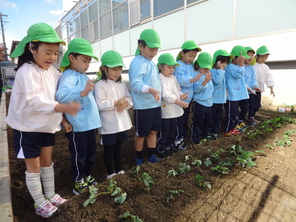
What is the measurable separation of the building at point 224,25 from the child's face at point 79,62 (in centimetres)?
547

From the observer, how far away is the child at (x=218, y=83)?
12.8 feet

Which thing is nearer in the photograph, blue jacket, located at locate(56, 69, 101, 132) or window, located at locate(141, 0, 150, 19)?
blue jacket, located at locate(56, 69, 101, 132)

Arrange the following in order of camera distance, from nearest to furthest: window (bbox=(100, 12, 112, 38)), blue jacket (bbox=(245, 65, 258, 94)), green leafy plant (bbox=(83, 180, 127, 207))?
green leafy plant (bbox=(83, 180, 127, 207))
blue jacket (bbox=(245, 65, 258, 94))
window (bbox=(100, 12, 112, 38))

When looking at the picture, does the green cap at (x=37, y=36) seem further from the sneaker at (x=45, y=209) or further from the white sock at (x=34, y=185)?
the sneaker at (x=45, y=209)

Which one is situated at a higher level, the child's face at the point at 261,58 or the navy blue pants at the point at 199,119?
the child's face at the point at 261,58

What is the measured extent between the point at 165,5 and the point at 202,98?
254 inches

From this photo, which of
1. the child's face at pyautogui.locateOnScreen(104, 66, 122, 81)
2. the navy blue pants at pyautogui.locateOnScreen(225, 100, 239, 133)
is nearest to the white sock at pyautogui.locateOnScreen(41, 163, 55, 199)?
the child's face at pyautogui.locateOnScreen(104, 66, 122, 81)

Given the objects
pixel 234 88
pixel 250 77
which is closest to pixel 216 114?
pixel 234 88

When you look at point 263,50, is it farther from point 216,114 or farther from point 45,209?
point 45,209

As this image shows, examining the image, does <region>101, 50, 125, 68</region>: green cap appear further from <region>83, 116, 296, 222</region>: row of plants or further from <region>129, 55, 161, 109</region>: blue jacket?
<region>83, 116, 296, 222</region>: row of plants

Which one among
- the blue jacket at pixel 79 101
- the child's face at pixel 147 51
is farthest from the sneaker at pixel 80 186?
the child's face at pixel 147 51

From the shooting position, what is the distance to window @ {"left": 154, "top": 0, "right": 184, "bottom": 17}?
8067 millimetres

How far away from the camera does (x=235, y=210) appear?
1721mm

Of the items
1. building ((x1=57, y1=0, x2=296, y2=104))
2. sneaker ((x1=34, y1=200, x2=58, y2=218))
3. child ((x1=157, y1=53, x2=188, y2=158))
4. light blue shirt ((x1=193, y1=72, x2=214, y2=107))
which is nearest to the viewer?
sneaker ((x1=34, y1=200, x2=58, y2=218))
